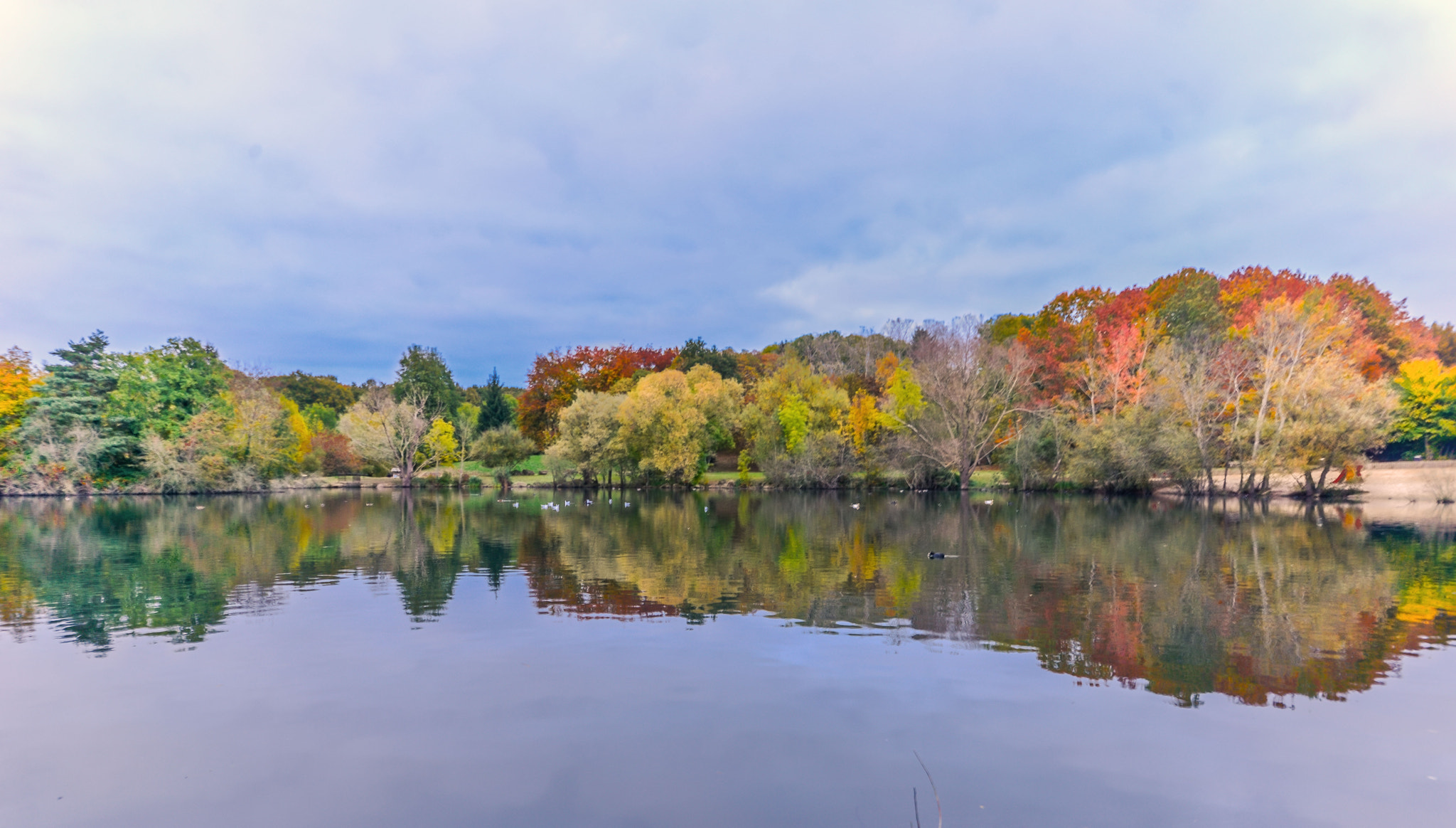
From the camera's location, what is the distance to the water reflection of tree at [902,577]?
32.5 ft

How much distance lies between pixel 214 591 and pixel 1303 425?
47.7m

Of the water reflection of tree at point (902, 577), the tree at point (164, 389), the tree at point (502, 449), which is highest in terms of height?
the tree at point (164, 389)

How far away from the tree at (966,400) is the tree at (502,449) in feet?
120

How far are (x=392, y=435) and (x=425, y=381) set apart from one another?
1143 cm

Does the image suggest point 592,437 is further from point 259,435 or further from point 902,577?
point 902,577

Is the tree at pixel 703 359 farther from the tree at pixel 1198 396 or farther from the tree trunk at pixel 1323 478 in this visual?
the tree trunk at pixel 1323 478

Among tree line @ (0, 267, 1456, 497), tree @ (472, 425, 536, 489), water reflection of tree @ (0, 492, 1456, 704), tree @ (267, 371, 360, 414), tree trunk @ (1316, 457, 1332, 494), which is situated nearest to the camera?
water reflection of tree @ (0, 492, 1456, 704)

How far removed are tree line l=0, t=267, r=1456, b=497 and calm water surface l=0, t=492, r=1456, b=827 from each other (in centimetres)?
2511

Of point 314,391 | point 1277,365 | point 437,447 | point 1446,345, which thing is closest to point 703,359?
point 437,447

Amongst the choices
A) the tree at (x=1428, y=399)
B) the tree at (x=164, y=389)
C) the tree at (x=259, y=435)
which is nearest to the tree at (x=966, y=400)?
the tree at (x=1428, y=399)

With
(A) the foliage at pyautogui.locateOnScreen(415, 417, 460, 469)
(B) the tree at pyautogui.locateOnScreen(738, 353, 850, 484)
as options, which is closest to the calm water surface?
(B) the tree at pyautogui.locateOnScreen(738, 353, 850, 484)

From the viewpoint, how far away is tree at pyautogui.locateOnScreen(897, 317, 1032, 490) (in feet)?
162

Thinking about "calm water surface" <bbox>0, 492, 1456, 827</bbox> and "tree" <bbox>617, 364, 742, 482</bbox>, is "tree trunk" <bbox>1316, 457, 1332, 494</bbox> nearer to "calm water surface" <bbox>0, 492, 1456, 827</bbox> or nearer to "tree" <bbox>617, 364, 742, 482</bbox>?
"calm water surface" <bbox>0, 492, 1456, 827</bbox>

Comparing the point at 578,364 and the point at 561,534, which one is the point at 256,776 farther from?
the point at 578,364
